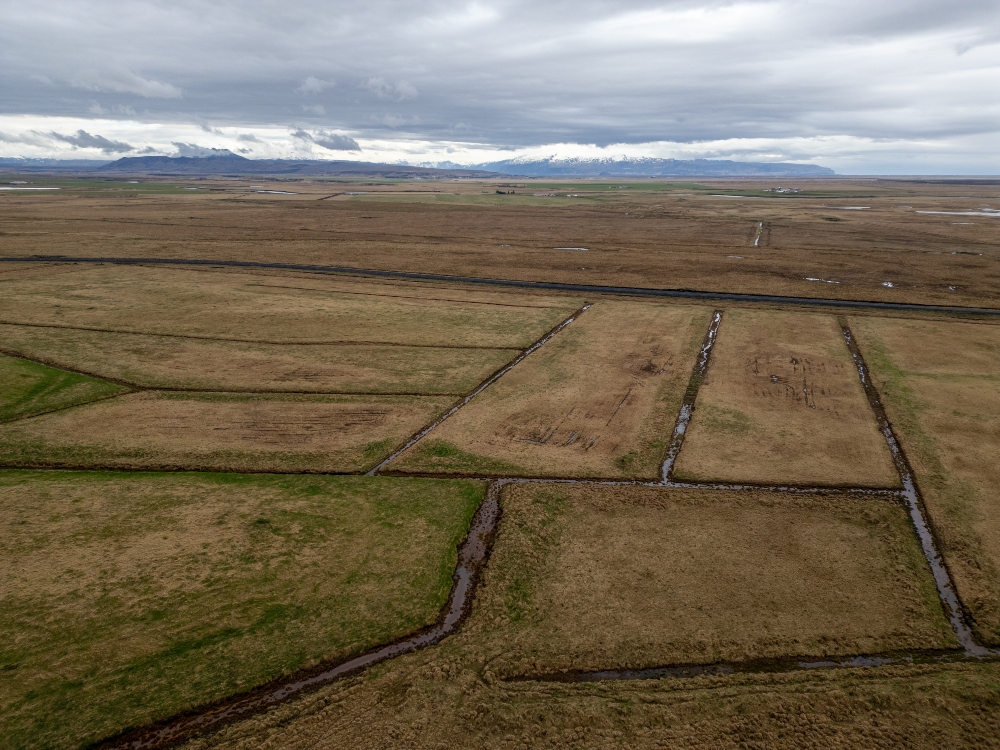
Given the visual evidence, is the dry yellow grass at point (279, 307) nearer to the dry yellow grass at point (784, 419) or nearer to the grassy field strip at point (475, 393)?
the grassy field strip at point (475, 393)

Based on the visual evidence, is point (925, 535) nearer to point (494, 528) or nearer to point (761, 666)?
point (761, 666)

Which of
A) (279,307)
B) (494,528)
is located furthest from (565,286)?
(494,528)

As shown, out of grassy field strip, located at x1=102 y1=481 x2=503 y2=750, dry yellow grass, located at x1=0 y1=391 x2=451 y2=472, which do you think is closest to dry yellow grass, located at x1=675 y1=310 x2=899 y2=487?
grassy field strip, located at x1=102 y1=481 x2=503 y2=750

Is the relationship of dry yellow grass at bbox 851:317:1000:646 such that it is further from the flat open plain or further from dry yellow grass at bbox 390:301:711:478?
dry yellow grass at bbox 390:301:711:478

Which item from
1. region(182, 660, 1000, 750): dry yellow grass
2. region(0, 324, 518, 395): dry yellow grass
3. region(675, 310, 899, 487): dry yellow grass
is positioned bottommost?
region(182, 660, 1000, 750): dry yellow grass

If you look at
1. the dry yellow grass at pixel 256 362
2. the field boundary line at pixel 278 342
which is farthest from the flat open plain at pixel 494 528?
the field boundary line at pixel 278 342

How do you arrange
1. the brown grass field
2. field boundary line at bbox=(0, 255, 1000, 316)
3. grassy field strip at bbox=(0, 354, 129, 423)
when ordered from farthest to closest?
the brown grass field, field boundary line at bbox=(0, 255, 1000, 316), grassy field strip at bbox=(0, 354, 129, 423)

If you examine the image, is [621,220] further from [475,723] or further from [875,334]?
[475,723]
